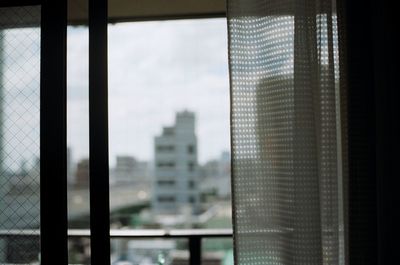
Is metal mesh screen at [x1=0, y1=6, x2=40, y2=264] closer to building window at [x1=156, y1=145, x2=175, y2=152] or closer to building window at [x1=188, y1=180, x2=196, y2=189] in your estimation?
building window at [x1=156, y1=145, x2=175, y2=152]

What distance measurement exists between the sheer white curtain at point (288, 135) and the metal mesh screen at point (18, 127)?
84cm

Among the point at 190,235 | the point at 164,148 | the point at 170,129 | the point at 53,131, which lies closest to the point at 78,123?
the point at 53,131

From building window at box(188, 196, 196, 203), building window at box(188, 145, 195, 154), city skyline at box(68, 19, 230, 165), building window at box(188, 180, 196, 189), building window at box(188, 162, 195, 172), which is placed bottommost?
building window at box(188, 196, 196, 203)

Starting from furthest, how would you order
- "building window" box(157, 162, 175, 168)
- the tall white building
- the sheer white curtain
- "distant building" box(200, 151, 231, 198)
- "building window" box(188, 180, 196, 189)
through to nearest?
"building window" box(188, 180, 196, 189), "building window" box(157, 162, 175, 168), "distant building" box(200, 151, 231, 198), the tall white building, the sheer white curtain

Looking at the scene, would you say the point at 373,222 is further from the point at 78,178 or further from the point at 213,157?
the point at 213,157

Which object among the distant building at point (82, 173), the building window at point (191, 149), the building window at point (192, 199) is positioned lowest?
the building window at point (192, 199)

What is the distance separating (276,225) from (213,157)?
5.82 metres

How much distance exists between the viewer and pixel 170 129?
740 cm

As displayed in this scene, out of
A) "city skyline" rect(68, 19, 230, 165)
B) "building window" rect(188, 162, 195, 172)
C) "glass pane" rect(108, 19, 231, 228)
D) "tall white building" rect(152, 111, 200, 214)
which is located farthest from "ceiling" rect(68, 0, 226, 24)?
"building window" rect(188, 162, 195, 172)

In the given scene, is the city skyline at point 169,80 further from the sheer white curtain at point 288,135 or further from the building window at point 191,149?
the sheer white curtain at point 288,135

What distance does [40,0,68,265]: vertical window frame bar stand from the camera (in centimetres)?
176

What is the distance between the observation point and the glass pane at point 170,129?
569 cm

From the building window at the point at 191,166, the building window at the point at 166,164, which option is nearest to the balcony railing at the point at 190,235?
the building window at the point at 191,166

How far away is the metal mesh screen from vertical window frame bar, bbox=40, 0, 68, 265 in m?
0.04
